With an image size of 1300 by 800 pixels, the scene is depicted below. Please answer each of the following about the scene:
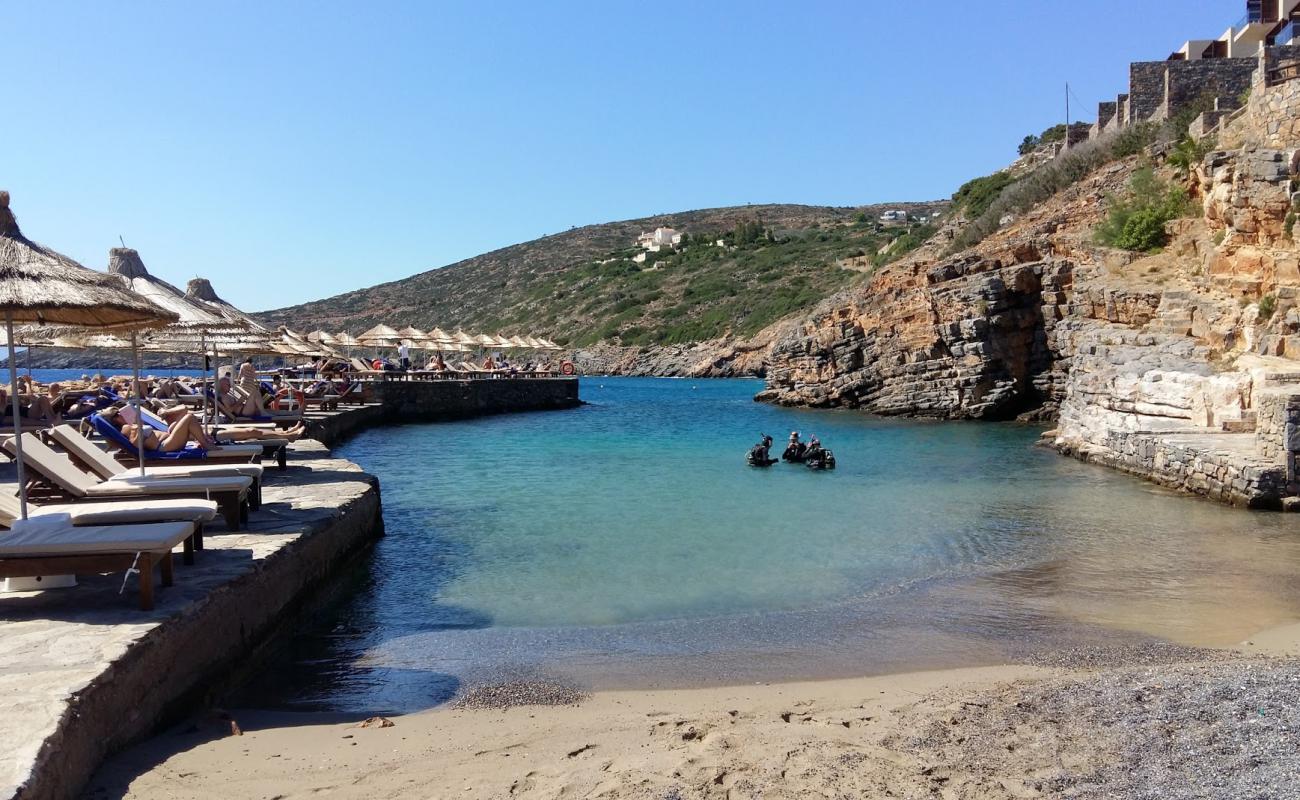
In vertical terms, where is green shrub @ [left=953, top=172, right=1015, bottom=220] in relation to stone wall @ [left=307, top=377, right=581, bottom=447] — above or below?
above

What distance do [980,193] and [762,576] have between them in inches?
1690

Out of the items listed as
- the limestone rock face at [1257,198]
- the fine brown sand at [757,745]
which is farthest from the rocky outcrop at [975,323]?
the fine brown sand at [757,745]

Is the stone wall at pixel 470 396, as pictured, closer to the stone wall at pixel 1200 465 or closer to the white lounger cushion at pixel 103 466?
the stone wall at pixel 1200 465

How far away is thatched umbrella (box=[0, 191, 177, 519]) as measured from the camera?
5930 millimetres

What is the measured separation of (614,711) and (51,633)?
3.16m

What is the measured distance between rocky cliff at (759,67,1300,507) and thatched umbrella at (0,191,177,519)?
13.4 m

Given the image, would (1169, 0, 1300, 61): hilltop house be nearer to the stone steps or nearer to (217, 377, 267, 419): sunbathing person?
the stone steps

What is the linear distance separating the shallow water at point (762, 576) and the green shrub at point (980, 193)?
29230mm

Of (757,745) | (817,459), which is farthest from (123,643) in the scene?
(817,459)

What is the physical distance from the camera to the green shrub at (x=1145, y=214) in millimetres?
24922

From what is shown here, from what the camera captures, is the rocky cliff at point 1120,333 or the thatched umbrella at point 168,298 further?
the rocky cliff at point 1120,333

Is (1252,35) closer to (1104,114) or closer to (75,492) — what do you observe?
(1104,114)

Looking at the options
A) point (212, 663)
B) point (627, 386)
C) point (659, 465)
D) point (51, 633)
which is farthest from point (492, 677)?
point (627, 386)

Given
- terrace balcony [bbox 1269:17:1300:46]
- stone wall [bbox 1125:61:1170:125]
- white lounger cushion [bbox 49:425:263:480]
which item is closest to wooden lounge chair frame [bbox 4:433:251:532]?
white lounger cushion [bbox 49:425:263:480]
